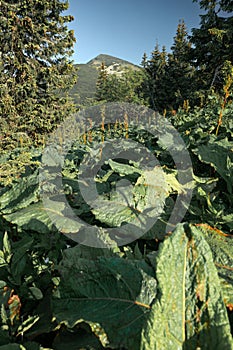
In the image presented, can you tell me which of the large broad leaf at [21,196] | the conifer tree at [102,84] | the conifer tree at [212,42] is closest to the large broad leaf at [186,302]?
the large broad leaf at [21,196]

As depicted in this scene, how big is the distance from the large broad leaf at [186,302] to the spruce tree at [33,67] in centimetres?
1694

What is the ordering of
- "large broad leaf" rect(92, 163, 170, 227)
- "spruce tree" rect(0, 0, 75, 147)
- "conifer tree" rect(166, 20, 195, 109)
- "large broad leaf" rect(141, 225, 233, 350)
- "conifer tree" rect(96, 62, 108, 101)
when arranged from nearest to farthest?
"large broad leaf" rect(141, 225, 233, 350)
"large broad leaf" rect(92, 163, 170, 227)
"spruce tree" rect(0, 0, 75, 147)
"conifer tree" rect(166, 20, 195, 109)
"conifer tree" rect(96, 62, 108, 101)

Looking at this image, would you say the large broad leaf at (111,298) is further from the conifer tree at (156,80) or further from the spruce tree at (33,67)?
the conifer tree at (156,80)

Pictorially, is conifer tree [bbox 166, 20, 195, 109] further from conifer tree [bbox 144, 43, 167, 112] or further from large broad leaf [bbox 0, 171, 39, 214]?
large broad leaf [bbox 0, 171, 39, 214]

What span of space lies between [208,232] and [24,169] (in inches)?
75.2

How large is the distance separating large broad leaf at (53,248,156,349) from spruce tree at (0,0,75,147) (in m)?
16.7

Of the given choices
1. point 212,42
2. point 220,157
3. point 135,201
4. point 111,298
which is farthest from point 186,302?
point 212,42

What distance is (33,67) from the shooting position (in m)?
18.2

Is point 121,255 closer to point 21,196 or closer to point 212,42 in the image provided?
point 21,196

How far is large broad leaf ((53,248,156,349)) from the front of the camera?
705 mm

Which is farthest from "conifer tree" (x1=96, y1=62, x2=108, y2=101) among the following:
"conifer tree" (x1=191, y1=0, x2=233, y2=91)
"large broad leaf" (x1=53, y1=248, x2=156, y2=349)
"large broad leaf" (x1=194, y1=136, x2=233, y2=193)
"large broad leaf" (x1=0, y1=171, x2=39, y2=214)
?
"large broad leaf" (x1=53, y1=248, x2=156, y2=349)

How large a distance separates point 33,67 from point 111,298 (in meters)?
19.5

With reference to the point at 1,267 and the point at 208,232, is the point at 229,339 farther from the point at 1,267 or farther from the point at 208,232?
the point at 1,267

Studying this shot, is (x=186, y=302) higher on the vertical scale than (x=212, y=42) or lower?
lower
